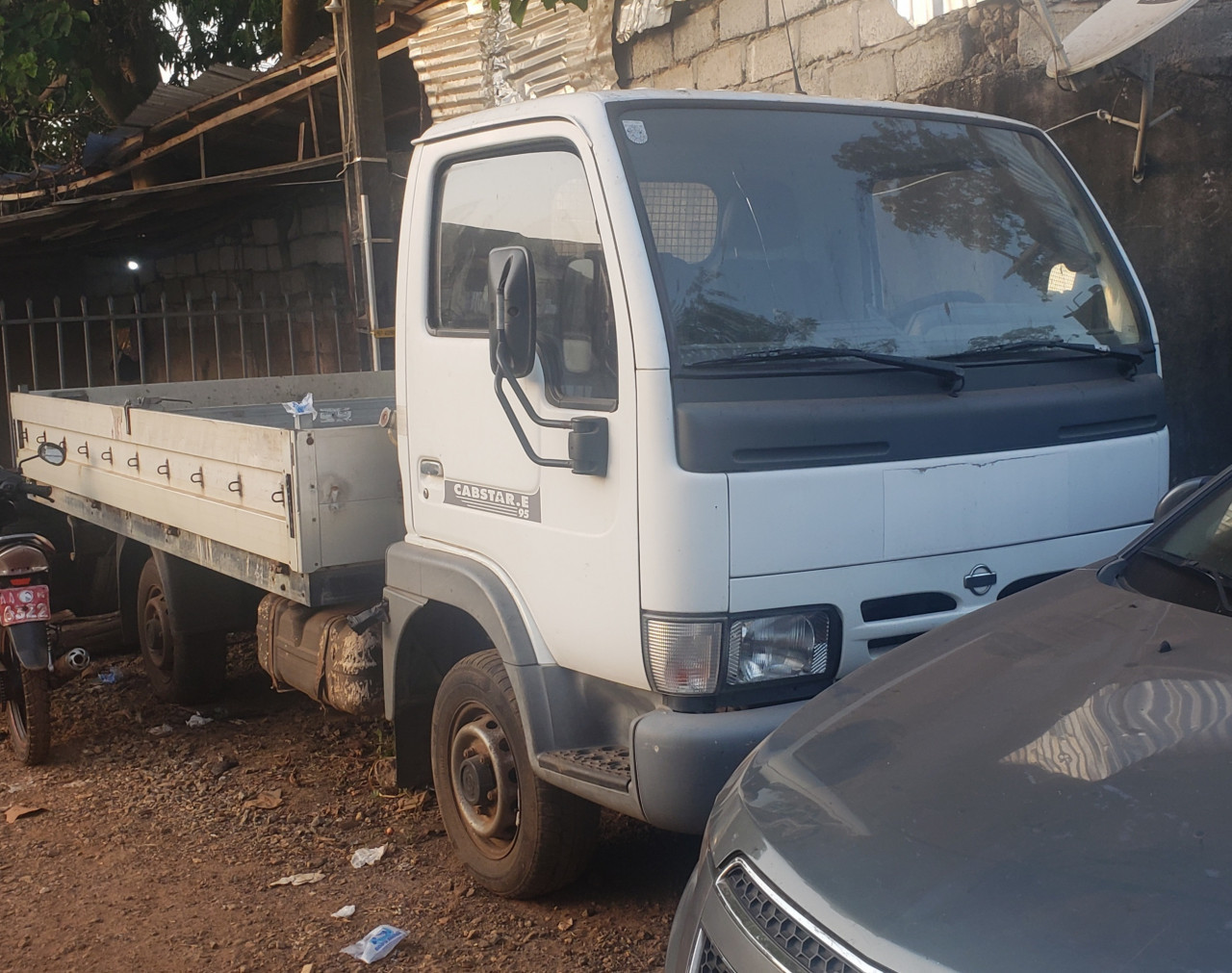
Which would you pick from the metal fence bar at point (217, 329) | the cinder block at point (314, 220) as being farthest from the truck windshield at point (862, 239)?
the cinder block at point (314, 220)

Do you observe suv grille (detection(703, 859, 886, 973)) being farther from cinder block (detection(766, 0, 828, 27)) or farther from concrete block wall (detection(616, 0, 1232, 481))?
cinder block (detection(766, 0, 828, 27))

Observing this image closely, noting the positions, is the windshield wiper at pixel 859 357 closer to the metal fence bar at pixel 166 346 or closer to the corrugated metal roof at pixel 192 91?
the metal fence bar at pixel 166 346

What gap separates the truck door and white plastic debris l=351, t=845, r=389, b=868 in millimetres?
1176

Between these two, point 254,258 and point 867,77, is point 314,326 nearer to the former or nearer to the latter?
point 254,258

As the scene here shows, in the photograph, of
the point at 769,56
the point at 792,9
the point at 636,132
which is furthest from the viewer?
the point at 769,56

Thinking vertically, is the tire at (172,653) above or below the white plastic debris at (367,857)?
above

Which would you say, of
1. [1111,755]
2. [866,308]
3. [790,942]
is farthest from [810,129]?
[790,942]

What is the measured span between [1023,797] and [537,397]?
1.76 metres

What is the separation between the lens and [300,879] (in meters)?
4.02

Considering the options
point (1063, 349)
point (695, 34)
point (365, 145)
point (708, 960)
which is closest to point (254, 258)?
point (365, 145)

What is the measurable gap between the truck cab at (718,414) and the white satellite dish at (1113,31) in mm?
962

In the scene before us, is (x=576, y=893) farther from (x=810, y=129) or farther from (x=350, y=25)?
(x=350, y=25)

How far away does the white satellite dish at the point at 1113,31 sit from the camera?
4297 millimetres

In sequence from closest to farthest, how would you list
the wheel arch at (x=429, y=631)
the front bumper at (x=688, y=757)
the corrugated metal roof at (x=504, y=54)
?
the front bumper at (x=688, y=757) < the wheel arch at (x=429, y=631) < the corrugated metal roof at (x=504, y=54)
